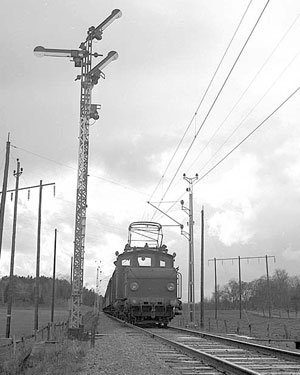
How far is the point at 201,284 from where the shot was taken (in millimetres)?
41281

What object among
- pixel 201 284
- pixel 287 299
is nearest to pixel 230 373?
pixel 201 284

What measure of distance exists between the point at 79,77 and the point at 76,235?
22.6 feet

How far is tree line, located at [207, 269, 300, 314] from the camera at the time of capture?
109481mm

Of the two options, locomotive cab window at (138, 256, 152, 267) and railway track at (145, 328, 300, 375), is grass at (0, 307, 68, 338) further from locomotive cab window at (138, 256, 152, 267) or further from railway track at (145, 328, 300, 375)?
railway track at (145, 328, 300, 375)

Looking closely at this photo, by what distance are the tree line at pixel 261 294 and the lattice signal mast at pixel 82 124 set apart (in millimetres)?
87414

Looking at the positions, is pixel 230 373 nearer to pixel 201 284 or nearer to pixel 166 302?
pixel 166 302

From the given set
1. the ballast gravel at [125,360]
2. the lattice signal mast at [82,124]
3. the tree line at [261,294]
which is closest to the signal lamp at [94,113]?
the lattice signal mast at [82,124]

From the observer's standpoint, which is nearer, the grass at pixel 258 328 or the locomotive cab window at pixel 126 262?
the grass at pixel 258 328

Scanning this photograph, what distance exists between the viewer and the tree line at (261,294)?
109481mm

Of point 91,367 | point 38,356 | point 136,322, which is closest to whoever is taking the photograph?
point 91,367

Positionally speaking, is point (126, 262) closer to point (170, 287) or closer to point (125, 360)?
point (170, 287)

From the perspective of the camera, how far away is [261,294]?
118m

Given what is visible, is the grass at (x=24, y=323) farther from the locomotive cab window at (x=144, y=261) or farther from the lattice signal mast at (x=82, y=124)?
the lattice signal mast at (x=82, y=124)

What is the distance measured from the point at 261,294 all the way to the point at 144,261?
94548 mm
